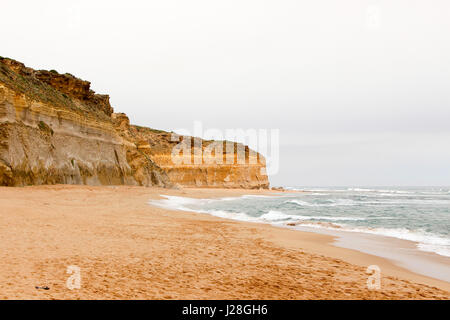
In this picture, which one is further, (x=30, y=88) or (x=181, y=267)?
(x=30, y=88)

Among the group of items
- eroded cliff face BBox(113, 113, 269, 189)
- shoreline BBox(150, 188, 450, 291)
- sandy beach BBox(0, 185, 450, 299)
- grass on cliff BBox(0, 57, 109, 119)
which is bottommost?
shoreline BBox(150, 188, 450, 291)

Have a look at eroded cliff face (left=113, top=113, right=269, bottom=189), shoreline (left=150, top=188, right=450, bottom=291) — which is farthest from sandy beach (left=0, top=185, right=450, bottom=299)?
eroded cliff face (left=113, top=113, right=269, bottom=189)

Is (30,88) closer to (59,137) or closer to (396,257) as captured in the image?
(59,137)

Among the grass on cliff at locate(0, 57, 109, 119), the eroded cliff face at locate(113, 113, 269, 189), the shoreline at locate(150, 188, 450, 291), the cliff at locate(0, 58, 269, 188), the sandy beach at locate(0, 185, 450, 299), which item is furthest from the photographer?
the eroded cliff face at locate(113, 113, 269, 189)

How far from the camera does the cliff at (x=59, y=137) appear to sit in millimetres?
20047

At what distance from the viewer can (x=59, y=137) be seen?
25219mm

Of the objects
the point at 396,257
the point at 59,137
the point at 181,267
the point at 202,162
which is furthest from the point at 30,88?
the point at 202,162

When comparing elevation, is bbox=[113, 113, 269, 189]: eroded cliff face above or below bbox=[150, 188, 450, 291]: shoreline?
above

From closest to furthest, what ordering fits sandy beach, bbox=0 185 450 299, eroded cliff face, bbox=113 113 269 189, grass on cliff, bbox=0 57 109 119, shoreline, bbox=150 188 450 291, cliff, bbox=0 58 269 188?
sandy beach, bbox=0 185 450 299 → shoreline, bbox=150 188 450 291 → cliff, bbox=0 58 269 188 → grass on cliff, bbox=0 57 109 119 → eroded cliff face, bbox=113 113 269 189

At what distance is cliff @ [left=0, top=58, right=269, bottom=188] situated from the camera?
20047 mm

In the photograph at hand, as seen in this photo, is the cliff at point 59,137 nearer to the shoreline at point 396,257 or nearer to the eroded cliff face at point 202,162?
the shoreline at point 396,257

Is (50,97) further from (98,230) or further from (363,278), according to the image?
(363,278)

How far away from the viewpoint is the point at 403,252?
26.0ft

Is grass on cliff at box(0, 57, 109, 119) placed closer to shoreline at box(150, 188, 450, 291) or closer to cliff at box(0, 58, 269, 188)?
cliff at box(0, 58, 269, 188)
